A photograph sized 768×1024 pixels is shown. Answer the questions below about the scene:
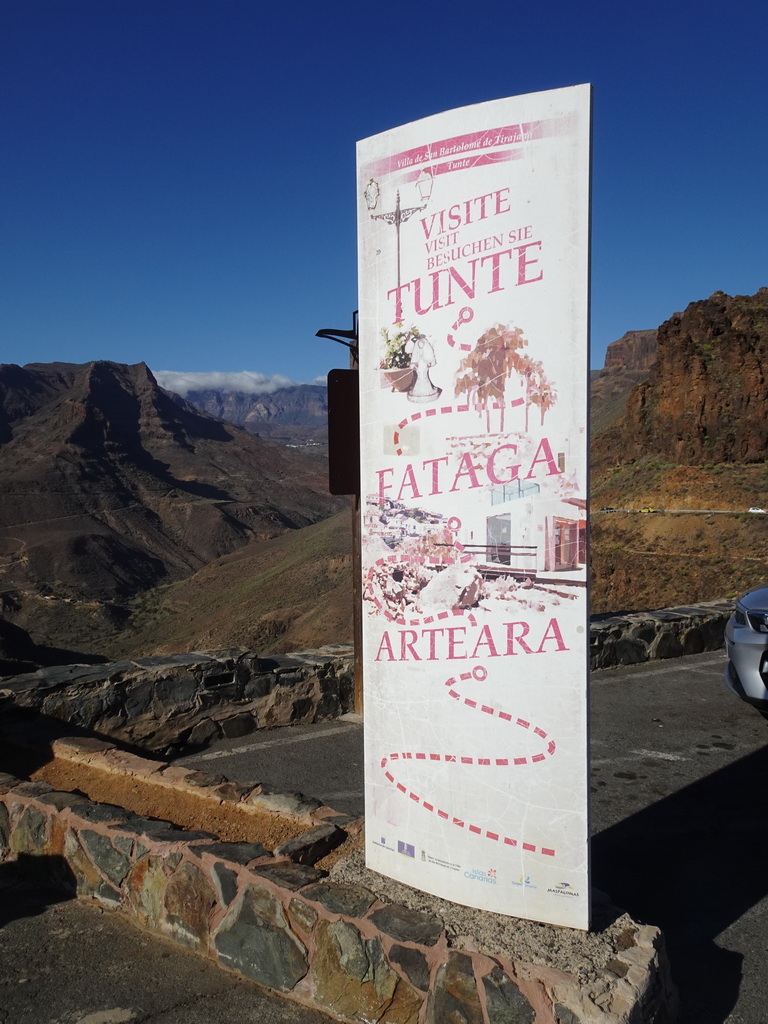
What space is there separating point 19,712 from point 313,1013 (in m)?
3.55

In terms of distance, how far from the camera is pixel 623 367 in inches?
4060

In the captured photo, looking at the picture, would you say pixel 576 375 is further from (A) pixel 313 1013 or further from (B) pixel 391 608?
(A) pixel 313 1013

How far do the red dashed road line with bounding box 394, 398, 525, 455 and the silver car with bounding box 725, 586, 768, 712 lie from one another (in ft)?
12.7

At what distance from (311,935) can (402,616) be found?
3.81 feet

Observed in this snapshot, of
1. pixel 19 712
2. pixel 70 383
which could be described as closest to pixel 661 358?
pixel 19 712

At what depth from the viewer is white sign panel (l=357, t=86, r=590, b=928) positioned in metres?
2.62

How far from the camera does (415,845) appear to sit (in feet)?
9.82

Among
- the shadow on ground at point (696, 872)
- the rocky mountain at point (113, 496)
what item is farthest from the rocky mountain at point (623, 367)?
the shadow on ground at point (696, 872)

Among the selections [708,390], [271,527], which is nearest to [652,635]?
[708,390]

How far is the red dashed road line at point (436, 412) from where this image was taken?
8.82 feet

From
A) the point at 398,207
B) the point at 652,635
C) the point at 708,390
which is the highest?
the point at 708,390

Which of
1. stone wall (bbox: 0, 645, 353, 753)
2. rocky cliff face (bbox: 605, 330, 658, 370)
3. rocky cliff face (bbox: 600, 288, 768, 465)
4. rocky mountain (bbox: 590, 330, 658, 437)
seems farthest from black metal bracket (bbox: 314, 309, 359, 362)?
rocky cliff face (bbox: 605, 330, 658, 370)

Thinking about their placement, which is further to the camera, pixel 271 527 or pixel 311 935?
pixel 271 527

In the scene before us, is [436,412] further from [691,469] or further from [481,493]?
[691,469]
